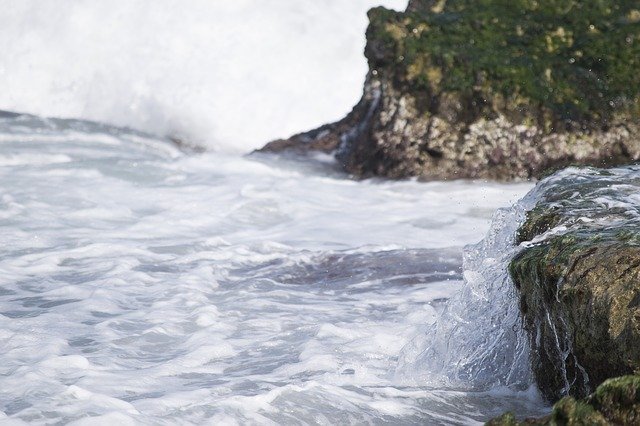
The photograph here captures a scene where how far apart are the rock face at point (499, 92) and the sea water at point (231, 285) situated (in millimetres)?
388

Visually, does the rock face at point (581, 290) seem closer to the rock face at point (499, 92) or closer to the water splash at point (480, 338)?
the water splash at point (480, 338)

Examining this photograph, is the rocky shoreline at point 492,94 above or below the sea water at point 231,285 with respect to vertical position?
above

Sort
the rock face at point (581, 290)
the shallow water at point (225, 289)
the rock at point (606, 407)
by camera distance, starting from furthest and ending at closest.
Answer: the shallow water at point (225, 289)
the rock face at point (581, 290)
the rock at point (606, 407)

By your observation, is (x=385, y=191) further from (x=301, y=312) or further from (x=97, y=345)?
(x=97, y=345)

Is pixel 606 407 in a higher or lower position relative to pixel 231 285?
higher

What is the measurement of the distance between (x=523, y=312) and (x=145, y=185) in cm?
591

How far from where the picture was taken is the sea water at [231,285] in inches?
149

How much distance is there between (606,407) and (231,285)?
3.39 meters

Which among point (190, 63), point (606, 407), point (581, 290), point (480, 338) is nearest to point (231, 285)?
point (480, 338)

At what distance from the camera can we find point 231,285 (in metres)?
5.75

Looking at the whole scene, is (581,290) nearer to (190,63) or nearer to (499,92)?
(499,92)

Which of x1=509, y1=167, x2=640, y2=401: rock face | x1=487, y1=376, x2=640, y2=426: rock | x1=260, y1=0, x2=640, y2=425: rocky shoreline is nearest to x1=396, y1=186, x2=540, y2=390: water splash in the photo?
x1=509, y1=167, x2=640, y2=401: rock face

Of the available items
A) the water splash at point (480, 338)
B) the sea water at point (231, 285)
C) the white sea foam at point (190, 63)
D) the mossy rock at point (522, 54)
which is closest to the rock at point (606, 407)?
the sea water at point (231, 285)

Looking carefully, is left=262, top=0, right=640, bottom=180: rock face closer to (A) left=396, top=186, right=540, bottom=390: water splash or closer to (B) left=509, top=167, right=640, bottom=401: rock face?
(A) left=396, top=186, right=540, bottom=390: water splash
